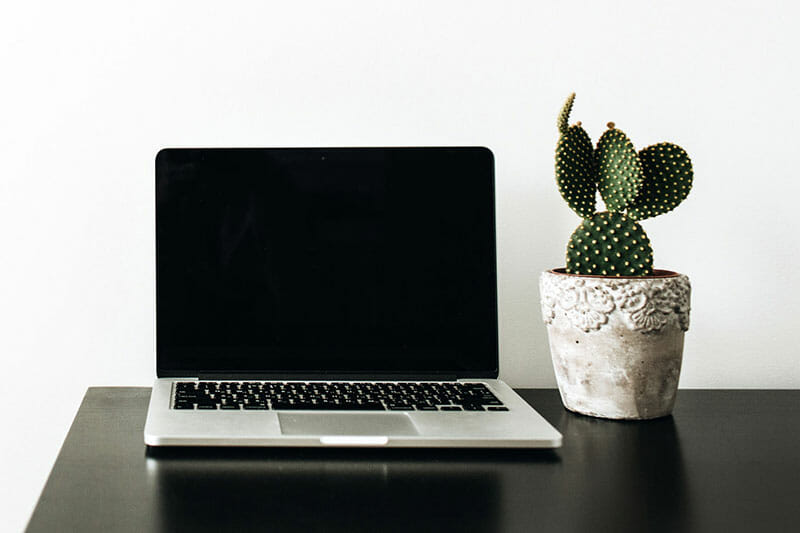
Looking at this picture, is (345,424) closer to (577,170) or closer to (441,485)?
(441,485)

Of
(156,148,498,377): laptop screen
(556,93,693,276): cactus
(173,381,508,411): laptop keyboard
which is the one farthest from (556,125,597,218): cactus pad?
(173,381,508,411): laptop keyboard

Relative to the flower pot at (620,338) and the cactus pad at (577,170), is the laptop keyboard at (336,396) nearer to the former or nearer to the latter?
the flower pot at (620,338)

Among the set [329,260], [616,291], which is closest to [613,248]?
[616,291]

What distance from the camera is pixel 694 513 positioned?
62 cm

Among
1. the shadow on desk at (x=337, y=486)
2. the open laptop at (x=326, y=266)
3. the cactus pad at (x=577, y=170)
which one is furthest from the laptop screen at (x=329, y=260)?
the shadow on desk at (x=337, y=486)

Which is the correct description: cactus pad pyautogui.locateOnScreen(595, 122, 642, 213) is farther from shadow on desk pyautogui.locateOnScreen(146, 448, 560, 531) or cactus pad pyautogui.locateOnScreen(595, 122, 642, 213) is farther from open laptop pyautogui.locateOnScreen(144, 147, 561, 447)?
A: shadow on desk pyautogui.locateOnScreen(146, 448, 560, 531)

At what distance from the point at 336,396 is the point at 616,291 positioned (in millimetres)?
311

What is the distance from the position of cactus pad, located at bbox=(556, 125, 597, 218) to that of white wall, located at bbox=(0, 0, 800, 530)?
0.15 meters

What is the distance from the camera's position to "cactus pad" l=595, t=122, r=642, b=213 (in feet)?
2.84

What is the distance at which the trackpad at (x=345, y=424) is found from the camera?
0.77 m

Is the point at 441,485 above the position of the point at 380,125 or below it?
below

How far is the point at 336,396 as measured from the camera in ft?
2.88

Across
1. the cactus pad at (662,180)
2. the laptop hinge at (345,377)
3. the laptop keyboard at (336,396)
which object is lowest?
the laptop keyboard at (336,396)

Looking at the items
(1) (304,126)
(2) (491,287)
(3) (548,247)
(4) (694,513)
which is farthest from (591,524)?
(1) (304,126)
